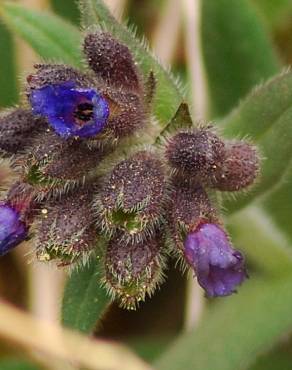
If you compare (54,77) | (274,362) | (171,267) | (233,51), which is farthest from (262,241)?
(54,77)

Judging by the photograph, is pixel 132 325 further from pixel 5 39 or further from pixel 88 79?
pixel 88 79

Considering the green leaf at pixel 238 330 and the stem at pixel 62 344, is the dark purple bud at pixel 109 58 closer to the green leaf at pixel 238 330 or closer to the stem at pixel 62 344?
the stem at pixel 62 344

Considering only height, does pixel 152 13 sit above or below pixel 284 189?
above

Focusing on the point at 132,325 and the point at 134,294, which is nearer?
the point at 134,294

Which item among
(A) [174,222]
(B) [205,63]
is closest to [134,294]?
(A) [174,222]

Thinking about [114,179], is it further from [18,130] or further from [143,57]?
[143,57]
